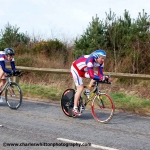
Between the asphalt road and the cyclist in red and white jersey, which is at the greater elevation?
the cyclist in red and white jersey

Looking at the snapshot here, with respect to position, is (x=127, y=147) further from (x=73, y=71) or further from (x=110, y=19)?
(x=110, y=19)

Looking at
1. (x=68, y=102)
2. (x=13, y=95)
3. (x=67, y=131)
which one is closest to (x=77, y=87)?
(x=68, y=102)

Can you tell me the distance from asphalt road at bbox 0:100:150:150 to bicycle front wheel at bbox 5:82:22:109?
0.37m

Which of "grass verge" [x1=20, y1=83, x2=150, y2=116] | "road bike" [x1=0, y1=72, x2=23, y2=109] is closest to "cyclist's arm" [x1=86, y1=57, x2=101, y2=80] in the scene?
"grass verge" [x1=20, y1=83, x2=150, y2=116]

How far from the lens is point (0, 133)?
22.6 feet

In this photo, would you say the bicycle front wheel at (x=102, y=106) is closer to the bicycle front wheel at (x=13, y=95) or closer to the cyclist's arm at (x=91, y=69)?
the cyclist's arm at (x=91, y=69)

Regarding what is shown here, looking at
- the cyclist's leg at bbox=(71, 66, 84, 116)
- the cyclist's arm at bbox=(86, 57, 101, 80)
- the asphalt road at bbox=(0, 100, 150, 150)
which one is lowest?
the asphalt road at bbox=(0, 100, 150, 150)

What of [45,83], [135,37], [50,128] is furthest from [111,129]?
[135,37]

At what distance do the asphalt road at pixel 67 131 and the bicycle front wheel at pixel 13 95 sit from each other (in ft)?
1.23

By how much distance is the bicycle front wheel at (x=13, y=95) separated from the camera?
9.81 metres

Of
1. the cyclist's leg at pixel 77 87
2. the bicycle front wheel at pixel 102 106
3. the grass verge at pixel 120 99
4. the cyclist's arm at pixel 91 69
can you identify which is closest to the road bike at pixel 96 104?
the bicycle front wheel at pixel 102 106

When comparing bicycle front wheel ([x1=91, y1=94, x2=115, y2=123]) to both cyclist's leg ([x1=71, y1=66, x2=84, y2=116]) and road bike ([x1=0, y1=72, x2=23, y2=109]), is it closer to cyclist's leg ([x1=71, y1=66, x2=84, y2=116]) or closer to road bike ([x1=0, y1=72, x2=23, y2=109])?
cyclist's leg ([x1=71, y1=66, x2=84, y2=116])

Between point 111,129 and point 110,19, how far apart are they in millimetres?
17630

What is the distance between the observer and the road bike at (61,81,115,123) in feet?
26.2
